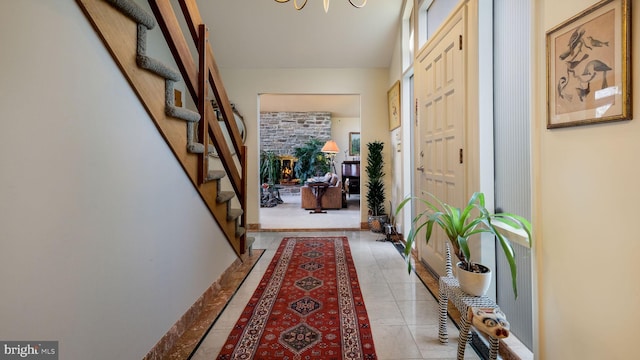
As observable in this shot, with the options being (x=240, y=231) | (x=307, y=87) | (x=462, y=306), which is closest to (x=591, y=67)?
(x=462, y=306)

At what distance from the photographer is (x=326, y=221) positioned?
535cm

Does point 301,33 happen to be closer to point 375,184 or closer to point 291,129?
point 375,184

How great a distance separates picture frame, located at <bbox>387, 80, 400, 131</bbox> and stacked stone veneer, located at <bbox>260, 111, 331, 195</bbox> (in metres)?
5.09

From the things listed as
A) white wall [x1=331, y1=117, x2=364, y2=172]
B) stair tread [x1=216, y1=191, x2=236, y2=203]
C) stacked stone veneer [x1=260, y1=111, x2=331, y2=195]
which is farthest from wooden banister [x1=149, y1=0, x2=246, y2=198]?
white wall [x1=331, y1=117, x2=364, y2=172]

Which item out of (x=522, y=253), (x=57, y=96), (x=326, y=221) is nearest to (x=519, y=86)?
(x=522, y=253)

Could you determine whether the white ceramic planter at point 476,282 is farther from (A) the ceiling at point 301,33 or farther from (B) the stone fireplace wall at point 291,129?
(B) the stone fireplace wall at point 291,129

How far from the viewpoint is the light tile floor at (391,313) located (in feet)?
5.24

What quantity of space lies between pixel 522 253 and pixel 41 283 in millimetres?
2142

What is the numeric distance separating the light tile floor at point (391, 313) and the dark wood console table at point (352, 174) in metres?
5.48

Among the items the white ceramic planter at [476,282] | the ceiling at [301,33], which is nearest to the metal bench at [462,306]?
the white ceramic planter at [476,282]

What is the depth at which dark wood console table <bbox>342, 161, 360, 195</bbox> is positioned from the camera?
28.6 feet

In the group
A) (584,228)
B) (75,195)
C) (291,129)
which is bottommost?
(584,228)

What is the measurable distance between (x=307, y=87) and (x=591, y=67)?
12.9 feet

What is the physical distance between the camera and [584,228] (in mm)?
1076
